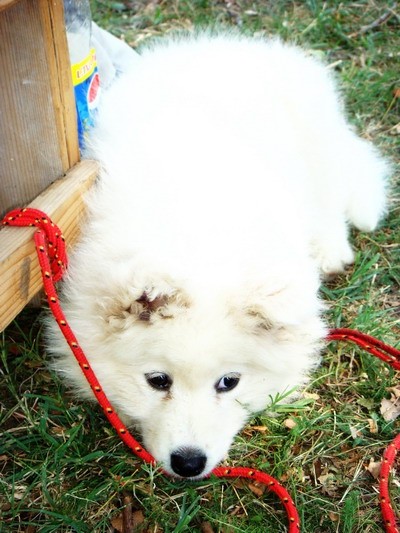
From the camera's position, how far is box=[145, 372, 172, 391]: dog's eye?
2.32 m

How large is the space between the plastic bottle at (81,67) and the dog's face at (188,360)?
39.6 inches

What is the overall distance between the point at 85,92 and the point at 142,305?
3.82 feet

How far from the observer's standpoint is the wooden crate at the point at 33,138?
2186 millimetres

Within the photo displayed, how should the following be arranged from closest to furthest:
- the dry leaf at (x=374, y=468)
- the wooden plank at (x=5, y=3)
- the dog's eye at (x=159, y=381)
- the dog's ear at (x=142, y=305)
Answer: the wooden plank at (x=5, y=3), the dog's ear at (x=142, y=305), the dog's eye at (x=159, y=381), the dry leaf at (x=374, y=468)

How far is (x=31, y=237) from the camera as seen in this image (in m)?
2.30

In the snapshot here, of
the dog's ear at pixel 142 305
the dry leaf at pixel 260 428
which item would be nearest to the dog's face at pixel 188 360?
the dog's ear at pixel 142 305

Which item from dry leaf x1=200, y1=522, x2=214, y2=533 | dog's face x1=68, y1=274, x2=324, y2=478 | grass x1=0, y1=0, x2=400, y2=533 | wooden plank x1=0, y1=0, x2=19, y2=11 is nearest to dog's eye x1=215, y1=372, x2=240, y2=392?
dog's face x1=68, y1=274, x2=324, y2=478

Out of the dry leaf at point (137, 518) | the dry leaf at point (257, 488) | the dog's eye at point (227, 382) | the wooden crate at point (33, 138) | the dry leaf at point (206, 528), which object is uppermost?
the wooden crate at point (33, 138)

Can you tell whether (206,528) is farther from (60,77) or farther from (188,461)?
(60,77)

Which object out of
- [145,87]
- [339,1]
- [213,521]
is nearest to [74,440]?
[213,521]

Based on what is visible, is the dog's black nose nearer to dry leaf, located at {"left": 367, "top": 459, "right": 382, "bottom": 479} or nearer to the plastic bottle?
dry leaf, located at {"left": 367, "top": 459, "right": 382, "bottom": 479}

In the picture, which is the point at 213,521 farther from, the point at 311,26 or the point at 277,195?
the point at 311,26

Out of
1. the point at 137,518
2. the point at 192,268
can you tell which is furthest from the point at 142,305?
the point at 137,518

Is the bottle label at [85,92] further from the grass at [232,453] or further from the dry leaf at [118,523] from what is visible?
the dry leaf at [118,523]
